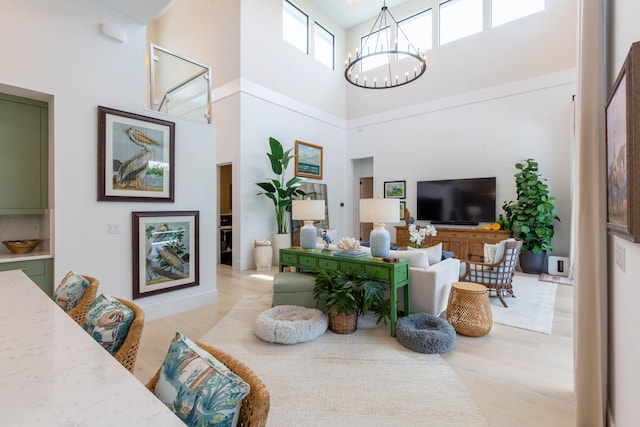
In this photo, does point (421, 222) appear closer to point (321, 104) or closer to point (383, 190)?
point (383, 190)

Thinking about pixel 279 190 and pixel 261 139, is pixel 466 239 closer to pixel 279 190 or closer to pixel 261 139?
pixel 279 190

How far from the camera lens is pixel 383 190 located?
816cm

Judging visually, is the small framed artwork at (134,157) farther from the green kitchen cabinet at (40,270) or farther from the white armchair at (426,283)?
the white armchair at (426,283)

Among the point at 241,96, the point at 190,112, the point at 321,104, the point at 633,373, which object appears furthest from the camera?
the point at 321,104

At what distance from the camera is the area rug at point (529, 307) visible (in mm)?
3289

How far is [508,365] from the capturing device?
7.98 feet

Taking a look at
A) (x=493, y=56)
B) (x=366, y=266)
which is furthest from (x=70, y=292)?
(x=493, y=56)

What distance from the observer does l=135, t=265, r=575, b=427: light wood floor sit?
190 centimetres

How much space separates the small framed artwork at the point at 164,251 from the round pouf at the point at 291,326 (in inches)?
53.6

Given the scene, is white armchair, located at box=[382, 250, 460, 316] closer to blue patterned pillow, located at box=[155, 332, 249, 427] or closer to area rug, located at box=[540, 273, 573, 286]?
blue patterned pillow, located at box=[155, 332, 249, 427]

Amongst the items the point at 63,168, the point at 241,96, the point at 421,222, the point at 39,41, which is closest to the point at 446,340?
the point at 63,168

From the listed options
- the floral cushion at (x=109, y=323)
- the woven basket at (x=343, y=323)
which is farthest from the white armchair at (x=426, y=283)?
the floral cushion at (x=109, y=323)

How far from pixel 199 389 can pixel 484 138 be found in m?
7.37

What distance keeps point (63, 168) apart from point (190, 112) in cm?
165
